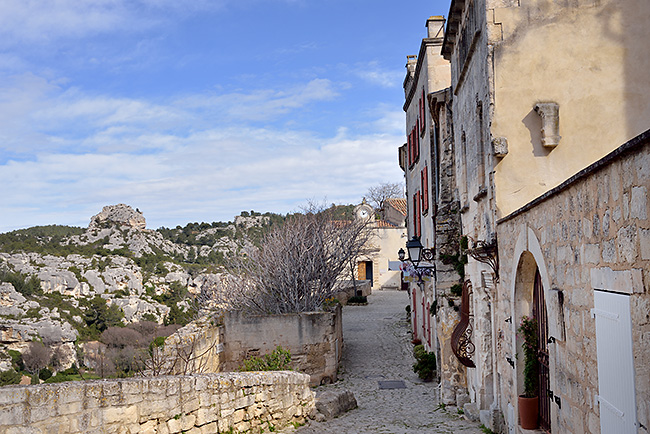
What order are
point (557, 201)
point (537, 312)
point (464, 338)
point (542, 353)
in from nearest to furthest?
point (557, 201) < point (542, 353) < point (537, 312) < point (464, 338)

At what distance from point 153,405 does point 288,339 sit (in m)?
8.86

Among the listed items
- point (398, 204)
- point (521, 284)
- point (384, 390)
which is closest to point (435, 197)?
point (384, 390)

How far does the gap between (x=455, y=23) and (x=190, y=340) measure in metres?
8.23

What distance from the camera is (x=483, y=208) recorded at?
8852 mm

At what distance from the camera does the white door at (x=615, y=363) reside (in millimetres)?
3479

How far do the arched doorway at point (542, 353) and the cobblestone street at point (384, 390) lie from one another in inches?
90.9

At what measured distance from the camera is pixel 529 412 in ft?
20.6

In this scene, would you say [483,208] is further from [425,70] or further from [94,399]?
[425,70]

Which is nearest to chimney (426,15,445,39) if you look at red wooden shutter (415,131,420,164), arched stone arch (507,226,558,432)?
red wooden shutter (415,131,420,164)

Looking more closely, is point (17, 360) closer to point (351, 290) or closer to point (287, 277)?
point (287, 277)

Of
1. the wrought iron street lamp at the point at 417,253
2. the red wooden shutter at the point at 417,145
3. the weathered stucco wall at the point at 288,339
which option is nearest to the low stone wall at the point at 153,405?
the wrought iron street lamp at the point at 417,253

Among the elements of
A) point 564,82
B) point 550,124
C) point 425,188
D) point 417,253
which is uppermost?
point 564,82

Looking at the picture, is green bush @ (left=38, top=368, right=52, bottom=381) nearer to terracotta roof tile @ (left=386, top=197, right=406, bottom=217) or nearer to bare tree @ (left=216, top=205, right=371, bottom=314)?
bare tree @ (left=216, top=205, right=371, bottom=314)

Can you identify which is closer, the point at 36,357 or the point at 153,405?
the point at 153,405
